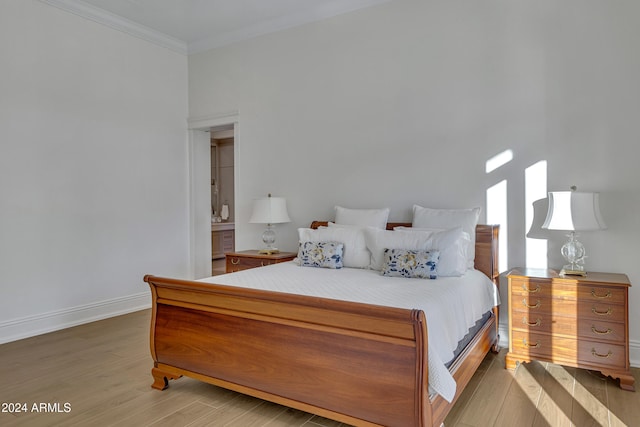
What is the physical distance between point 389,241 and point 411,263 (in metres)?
0.33

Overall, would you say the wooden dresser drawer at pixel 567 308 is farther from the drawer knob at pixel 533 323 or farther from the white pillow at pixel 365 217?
the white pillow at pixel 365 217

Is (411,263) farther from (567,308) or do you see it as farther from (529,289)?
(567,308)

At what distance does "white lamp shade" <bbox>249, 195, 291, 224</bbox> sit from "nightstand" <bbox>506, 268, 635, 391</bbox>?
7.45 ft

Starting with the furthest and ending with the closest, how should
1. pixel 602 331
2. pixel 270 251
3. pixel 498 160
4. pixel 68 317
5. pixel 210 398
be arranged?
1. pixel 270 251
2. pixel 68 317
3. pixel 498 160
4. pixel 602 331
5. pixel 210 398

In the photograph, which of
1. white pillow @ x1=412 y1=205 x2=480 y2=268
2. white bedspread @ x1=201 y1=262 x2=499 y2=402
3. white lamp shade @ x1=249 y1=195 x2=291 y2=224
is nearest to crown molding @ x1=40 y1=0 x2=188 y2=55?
white lamp shade @ x1=249 y1=195 x2=291 y2=224

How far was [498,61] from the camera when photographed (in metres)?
3.43

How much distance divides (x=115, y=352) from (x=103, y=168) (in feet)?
6.66

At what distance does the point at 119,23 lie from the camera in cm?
453

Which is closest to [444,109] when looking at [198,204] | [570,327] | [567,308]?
[567,308]

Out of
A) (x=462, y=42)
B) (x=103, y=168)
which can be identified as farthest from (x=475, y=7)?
(x=103, y=168)

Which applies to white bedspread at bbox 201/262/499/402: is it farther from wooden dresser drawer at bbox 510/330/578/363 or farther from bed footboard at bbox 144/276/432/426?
wooden dresser drawer at bbox 510/330/578/363

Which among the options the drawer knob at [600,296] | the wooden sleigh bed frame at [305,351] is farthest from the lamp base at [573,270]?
the wooden sleigh bed frame at [305,351]

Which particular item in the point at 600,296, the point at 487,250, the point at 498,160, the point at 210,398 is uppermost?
the point at 498,160

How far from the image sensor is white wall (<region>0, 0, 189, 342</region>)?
3.73 m
